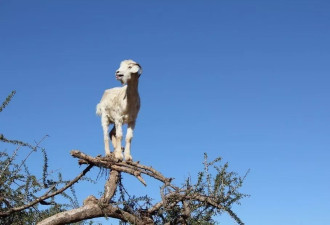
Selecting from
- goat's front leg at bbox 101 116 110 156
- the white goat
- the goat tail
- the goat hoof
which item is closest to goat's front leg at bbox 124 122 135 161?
the white goat

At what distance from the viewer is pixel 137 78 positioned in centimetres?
1023

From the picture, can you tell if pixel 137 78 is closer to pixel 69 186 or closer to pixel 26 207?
pixel 69 186

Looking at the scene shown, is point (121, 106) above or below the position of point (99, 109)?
below

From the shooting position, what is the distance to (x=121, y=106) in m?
10.5

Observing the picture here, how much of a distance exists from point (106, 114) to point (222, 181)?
3.46 meters

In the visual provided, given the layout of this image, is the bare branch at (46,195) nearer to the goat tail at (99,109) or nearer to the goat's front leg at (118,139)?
the goat's front leg at (118,139)

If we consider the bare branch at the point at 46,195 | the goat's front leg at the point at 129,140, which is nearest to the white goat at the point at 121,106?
the goat's front leg at the point at 129,140

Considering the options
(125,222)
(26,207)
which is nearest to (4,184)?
(26,207)

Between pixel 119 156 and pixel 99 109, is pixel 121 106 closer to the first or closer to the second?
pixel 99 109

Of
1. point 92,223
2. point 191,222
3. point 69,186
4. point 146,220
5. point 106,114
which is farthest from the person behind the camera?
point 92,223

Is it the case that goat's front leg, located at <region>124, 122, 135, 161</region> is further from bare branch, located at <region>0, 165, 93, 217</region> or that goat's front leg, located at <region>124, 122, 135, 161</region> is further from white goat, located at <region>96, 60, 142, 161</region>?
bare branch, located at <region>0, 165, 93, 217</region>

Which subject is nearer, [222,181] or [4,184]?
[222,181]

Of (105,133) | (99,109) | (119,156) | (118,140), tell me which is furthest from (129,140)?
(99,109)

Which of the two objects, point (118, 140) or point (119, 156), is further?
point (118, 140)
